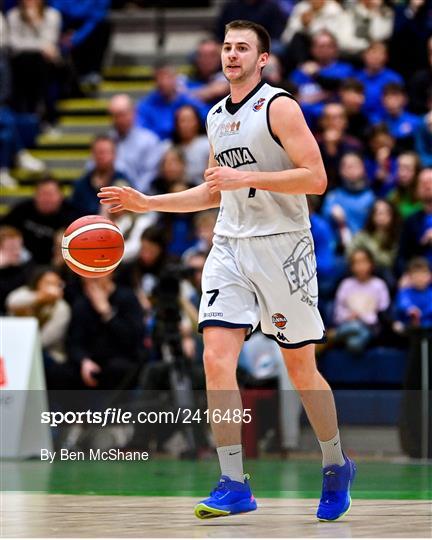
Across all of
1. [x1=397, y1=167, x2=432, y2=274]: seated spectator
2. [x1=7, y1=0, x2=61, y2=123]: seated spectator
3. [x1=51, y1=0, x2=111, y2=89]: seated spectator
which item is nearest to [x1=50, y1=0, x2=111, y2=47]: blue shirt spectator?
[x1=51, y1=0, x2=111, y2=89]: seated spectator

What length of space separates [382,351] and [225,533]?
6209 mm

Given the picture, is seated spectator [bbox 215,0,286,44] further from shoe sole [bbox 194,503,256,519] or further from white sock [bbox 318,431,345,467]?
shoe sole [bbox 194,503,256,519]

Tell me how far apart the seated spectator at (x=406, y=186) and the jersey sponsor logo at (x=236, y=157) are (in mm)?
6177

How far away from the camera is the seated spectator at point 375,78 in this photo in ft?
50.3

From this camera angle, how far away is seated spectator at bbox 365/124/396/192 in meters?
14.3

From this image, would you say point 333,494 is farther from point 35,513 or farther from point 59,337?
point 59,337

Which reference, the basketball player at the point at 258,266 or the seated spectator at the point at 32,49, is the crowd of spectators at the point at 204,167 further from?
the basketball player at the point at 258,266

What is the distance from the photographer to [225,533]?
6.58m

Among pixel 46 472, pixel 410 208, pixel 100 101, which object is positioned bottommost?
pixel 46 472

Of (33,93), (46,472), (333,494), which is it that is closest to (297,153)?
(333,494)

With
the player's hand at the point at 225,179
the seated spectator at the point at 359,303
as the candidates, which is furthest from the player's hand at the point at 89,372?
the player's hand at the point at 225,179

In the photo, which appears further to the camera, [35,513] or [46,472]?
[46,472]

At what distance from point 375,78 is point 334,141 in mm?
1406

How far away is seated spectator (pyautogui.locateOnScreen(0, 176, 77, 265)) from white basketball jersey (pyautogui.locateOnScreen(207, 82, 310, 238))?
7445 mm
